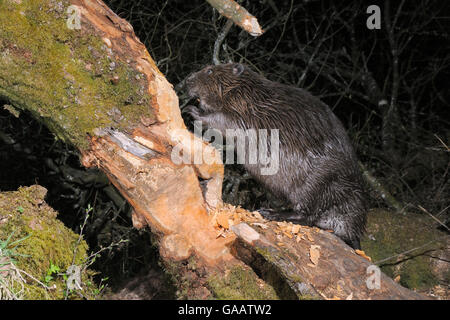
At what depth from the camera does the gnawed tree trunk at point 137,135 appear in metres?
2.50

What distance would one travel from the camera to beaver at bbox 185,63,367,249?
3.59 metres

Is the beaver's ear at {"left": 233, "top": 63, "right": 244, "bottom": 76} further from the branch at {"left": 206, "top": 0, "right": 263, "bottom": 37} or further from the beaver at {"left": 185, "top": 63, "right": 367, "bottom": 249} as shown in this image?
Answer: the branch at {"left": 206, "top": 0, "right": 263, "bottom": 37}

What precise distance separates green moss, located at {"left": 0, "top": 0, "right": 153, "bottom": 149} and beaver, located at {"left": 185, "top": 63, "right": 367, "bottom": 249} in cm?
127

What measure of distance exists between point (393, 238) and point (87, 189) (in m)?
3.22

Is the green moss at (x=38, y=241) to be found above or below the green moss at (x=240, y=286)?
below

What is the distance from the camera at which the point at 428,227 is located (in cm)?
414

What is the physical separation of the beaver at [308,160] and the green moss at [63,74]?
127cm

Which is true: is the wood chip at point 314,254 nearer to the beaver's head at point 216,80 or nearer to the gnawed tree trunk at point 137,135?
the gnawed tree trunk at point 137,135

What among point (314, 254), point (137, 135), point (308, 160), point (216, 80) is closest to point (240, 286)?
point (314, 254)

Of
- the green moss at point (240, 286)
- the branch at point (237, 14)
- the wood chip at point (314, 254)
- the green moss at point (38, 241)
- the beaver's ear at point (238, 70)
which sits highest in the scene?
the branch at point (237, 14)

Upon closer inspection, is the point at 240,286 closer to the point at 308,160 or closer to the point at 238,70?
the point at 308,160

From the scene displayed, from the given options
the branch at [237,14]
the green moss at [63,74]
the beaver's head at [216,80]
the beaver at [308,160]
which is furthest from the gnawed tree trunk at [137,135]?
the beaver's head at [216,80]
